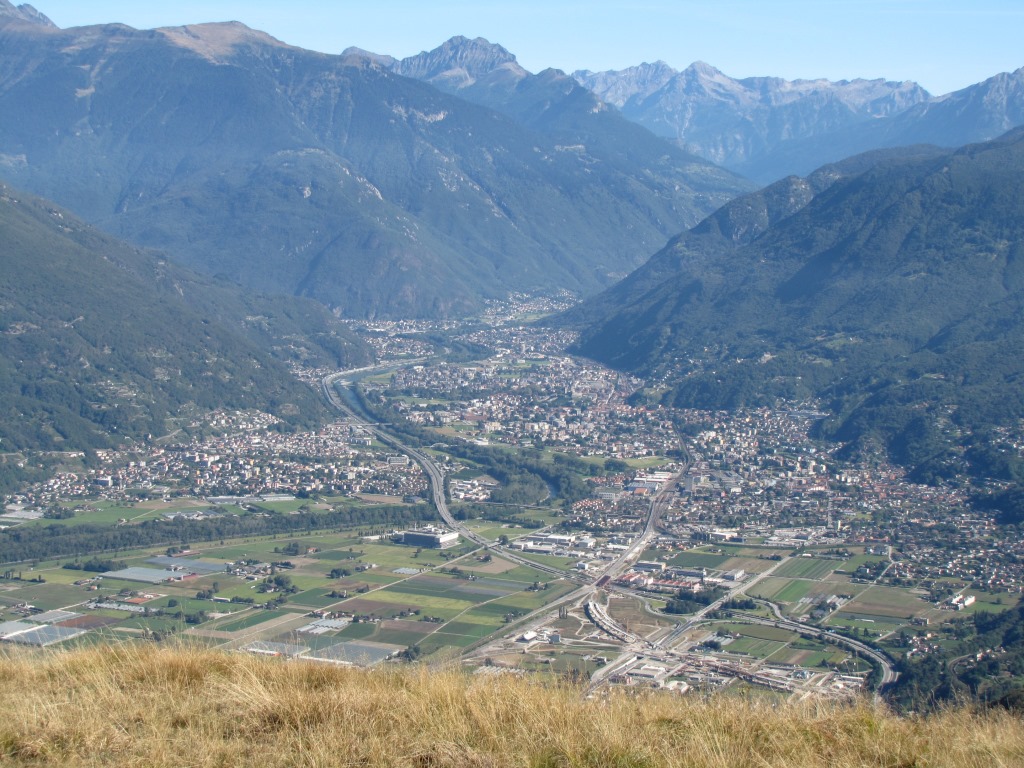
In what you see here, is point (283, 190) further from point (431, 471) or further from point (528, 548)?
point (528, 548)

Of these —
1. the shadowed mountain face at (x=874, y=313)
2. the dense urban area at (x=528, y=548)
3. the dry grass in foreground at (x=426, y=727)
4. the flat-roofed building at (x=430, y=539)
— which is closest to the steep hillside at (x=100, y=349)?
the dense urban area at (x=528, y=548)

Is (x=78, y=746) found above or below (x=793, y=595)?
above

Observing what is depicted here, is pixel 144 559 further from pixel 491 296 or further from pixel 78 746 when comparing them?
pixel 491 296

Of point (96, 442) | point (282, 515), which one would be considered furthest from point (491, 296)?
point (282, 515)

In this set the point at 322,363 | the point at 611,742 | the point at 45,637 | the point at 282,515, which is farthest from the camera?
the point at 322,363

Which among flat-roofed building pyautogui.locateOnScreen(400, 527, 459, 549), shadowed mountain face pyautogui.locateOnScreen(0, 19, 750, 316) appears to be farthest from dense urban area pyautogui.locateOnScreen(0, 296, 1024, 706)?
shadowed mountain face pyautogui.locateOnScreen(0, 19, 750, 316)

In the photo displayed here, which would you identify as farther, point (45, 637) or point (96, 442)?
point (96, 442)

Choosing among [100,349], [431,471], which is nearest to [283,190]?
[100,349]
